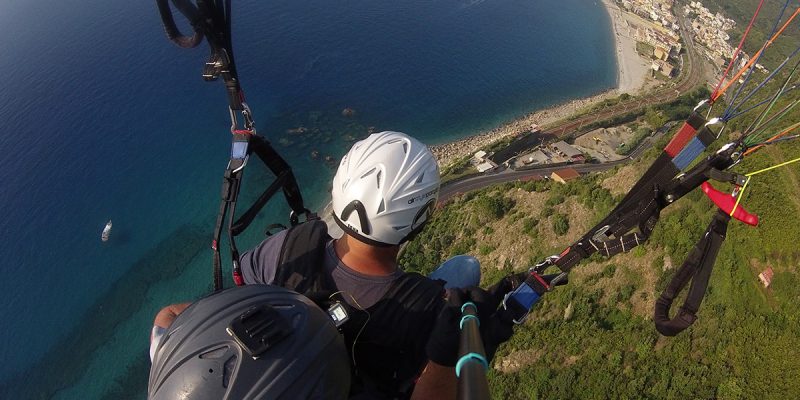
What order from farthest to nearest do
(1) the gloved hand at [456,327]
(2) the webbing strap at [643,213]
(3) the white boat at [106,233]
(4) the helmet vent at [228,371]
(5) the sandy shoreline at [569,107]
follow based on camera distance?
(5) the sandy shoreline at [569,107]
(3) the white boat at [106,233]
(2) the webbing strap at [643,213]
(1) the gloved hand at [456,327]
(4) the helmet vent at [228,371]

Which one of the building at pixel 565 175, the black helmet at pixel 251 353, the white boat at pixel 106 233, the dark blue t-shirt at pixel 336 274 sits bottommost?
the white boat at pixel 106 233

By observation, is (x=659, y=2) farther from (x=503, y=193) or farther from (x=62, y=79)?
(x=62, y=79)

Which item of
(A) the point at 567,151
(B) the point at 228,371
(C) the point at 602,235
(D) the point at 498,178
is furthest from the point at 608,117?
(B) the point at 228,371

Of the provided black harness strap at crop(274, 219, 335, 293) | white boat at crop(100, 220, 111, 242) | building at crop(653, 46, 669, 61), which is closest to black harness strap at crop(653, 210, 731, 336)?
black harness strap at crop(274, 219, 335, 293)

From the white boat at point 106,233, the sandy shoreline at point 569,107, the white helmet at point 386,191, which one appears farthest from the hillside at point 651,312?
the white boat at point 106,233

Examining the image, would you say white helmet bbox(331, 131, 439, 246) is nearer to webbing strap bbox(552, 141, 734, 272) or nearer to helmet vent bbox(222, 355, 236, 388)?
helmet vent bbox(222, 355, 236, 388)

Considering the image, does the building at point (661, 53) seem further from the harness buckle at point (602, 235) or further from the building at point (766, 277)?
the harness buckle at point (602, 235)

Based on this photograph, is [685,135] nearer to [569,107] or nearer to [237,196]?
[237,196]
